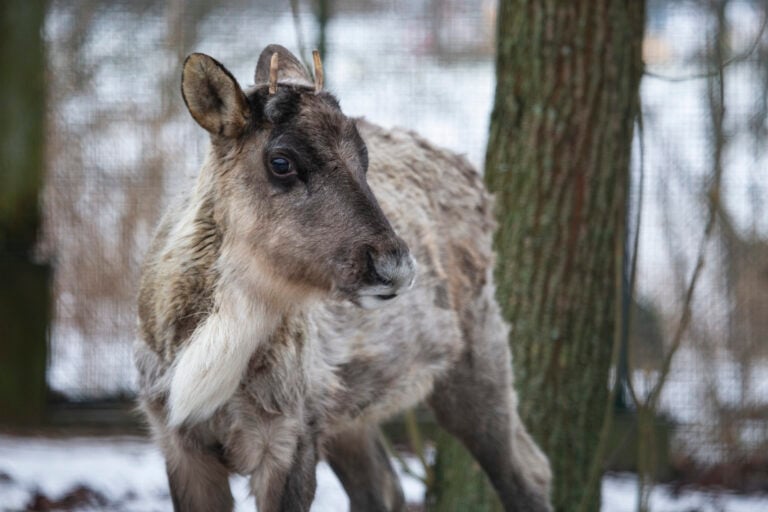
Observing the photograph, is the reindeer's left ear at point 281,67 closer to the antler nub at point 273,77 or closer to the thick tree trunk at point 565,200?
the antler nub at point 273,77

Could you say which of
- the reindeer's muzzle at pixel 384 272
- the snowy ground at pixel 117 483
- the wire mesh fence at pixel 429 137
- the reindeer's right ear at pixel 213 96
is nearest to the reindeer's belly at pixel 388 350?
the reindeer's muzzle at pixel 384 272

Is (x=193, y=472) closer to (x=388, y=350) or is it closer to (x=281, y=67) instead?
(x=388, y=350)

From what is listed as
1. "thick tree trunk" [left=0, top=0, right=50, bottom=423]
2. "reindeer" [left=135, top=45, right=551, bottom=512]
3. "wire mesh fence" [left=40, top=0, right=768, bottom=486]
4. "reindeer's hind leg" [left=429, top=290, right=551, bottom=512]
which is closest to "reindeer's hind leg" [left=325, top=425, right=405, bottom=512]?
"reindeer's hind leg" [left=429, top=290, right=551, bottom=512]

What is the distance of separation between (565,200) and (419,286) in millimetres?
1053

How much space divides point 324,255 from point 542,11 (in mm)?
2262

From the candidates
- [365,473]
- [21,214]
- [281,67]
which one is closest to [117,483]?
[365,473]

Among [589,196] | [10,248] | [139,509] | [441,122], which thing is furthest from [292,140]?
[10,248]

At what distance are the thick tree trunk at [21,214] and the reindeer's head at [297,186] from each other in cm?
360

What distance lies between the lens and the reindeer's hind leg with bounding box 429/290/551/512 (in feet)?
16.1

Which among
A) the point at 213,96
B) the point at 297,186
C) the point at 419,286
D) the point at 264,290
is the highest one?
the point at 213,96

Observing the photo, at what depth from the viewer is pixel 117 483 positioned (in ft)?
20.5

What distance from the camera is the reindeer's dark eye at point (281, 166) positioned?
141 inches

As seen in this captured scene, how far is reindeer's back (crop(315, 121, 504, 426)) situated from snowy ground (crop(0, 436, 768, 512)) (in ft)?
5.85

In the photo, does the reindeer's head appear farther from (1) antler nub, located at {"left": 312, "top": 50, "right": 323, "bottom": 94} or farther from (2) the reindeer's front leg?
(2) the reindeer's front leg
